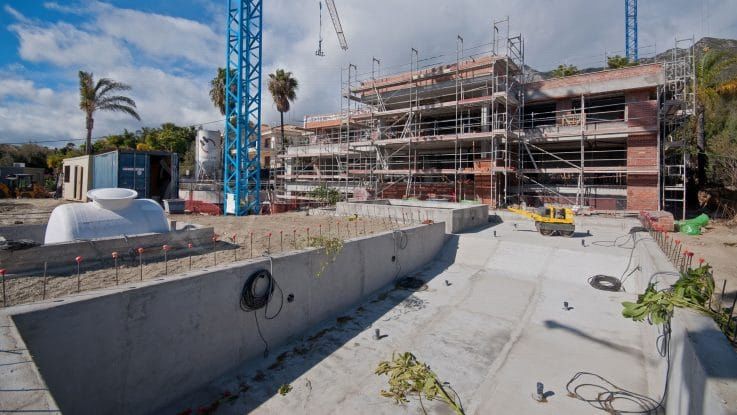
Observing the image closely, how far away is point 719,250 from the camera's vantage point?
11.7 meters

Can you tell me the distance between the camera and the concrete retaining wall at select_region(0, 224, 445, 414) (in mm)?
3826

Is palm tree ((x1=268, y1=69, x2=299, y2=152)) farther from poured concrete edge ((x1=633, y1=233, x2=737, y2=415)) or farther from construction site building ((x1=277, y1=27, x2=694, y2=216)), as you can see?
poured concrete edge ((x1=633, y1=233, x2=737, y2=415))

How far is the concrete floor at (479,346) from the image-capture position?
520 cm

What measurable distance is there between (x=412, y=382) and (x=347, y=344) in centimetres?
173

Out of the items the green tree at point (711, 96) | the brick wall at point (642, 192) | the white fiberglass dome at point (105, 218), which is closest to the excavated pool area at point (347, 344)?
the white fiberglass dome at point (105, 218)

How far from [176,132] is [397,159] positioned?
37.4 metres

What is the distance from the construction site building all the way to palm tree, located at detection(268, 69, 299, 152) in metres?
7.22

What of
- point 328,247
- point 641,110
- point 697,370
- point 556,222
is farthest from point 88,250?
point 641,110

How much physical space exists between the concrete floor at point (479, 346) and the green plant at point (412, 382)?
0.13 metres

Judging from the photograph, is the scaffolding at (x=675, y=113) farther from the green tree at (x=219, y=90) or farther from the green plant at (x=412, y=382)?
the green tree at (x=219, y=90)

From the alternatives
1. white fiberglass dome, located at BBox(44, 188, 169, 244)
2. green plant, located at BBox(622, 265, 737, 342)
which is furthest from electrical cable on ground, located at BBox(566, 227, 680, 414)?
white fiberglass dome, located at BBox(44, 188, 169, 244)

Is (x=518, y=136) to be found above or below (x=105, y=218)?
above

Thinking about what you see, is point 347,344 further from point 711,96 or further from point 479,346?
point 711,96

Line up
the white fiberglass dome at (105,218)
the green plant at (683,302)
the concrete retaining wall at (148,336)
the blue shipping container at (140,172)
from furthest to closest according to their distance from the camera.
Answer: the blue shipping container at (140,172) → the white fiberglass dome at (105,218) → the green plant at (683,302) → the concrete retaining wall at (148,336)
